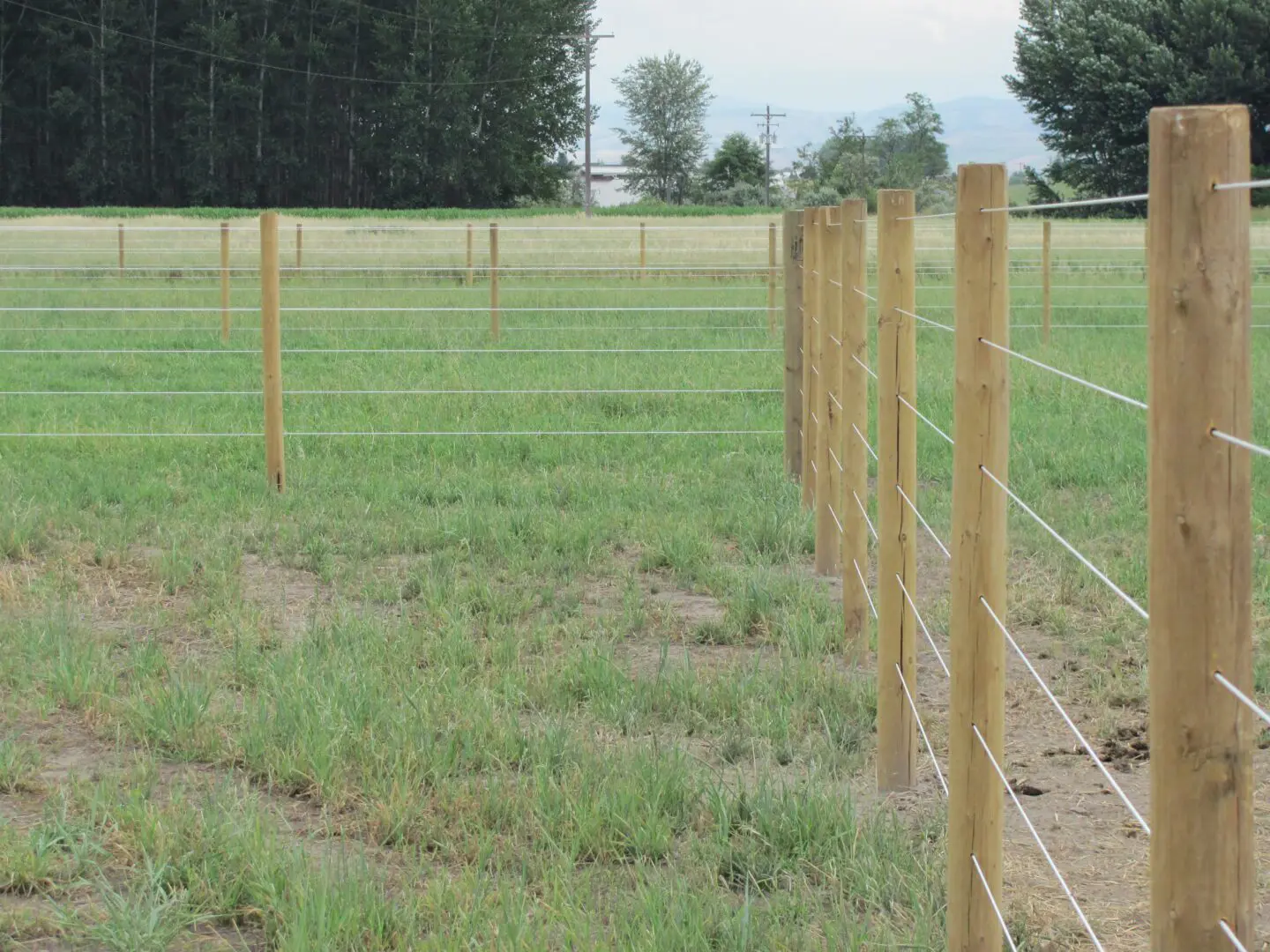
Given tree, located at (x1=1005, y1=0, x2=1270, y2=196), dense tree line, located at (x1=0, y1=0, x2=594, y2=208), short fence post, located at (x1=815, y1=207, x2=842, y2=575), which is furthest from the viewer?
dense tree line, located at (x1=0, y1=0, x2=594, y2=208)

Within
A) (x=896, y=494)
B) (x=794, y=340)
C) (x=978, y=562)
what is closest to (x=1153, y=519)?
(x=978, y=562)

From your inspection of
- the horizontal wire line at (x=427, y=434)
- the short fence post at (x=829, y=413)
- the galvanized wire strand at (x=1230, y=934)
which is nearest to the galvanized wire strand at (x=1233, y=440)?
the galvanized wire strand at (x=1230, y=934)

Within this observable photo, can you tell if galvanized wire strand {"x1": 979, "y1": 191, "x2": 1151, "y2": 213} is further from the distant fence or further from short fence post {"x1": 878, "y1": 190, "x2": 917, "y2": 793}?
short fence post {"x1": 878, "y1": 190, "x2": 917, "y2": 793}

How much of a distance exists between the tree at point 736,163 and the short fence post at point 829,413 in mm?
79441

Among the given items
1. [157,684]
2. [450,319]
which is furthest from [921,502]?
[450,319]

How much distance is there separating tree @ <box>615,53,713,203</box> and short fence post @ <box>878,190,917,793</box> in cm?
9471

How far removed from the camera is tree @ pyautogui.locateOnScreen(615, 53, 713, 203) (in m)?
99.1

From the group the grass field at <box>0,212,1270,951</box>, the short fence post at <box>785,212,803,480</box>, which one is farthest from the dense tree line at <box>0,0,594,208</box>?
the short fence post at <box>785,212,803,480</box>

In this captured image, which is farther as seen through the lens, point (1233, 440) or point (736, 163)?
point (736, 163)

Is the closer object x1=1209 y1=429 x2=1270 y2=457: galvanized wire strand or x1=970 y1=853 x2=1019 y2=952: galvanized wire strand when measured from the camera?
x1=1209 y1=429 x2=1270 y2=457: galvanized wire strand

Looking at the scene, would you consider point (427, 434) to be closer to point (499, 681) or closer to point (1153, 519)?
point (499, 681)

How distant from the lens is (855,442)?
5645mm

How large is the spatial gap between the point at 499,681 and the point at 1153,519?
365cm

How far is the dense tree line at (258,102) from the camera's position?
5500 cm
